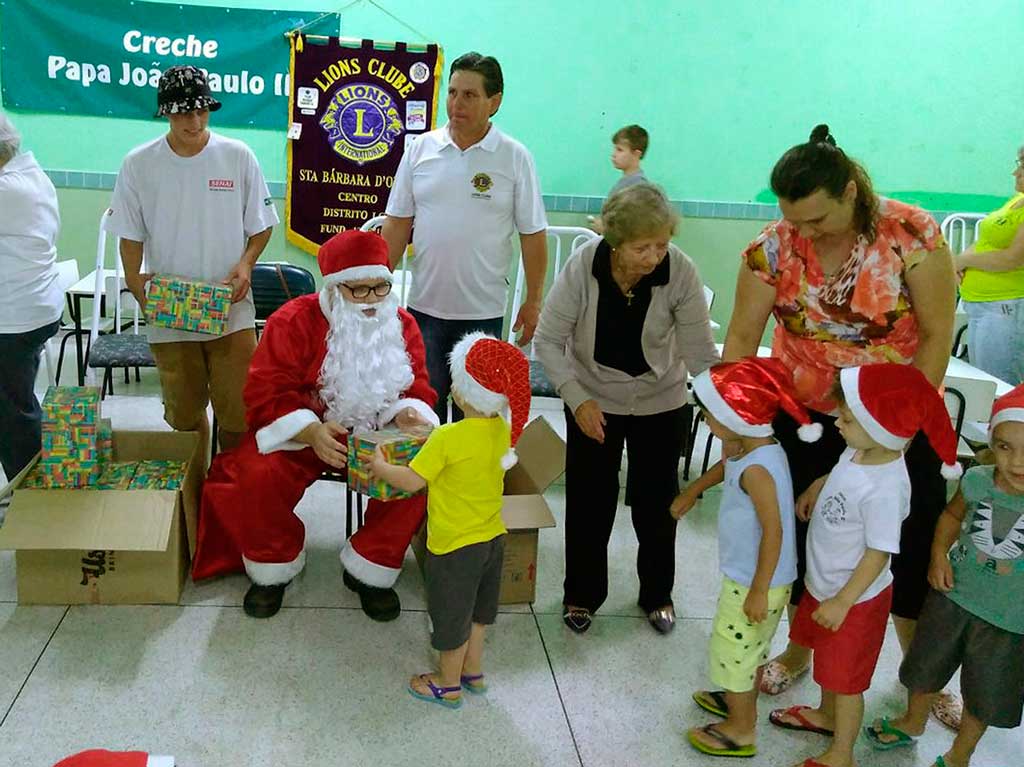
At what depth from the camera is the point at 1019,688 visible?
205 centimetres

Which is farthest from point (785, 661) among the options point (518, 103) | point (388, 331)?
point (518, 103)

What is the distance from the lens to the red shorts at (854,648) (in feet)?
6.61

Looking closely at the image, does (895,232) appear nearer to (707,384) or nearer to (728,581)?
(707,384)

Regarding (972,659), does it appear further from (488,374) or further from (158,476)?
(158,476)

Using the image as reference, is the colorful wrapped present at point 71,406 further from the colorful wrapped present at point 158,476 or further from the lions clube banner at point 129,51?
the lions clube banner at point 129,51

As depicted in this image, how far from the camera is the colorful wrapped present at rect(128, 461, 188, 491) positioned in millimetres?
2768

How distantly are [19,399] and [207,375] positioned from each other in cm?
62

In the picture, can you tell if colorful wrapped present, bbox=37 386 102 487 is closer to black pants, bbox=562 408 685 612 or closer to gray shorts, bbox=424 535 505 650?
gray shorts, bbox=424 535 505 650

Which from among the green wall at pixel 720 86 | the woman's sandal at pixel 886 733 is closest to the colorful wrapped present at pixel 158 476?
the woman's sandal at pixel 886 733

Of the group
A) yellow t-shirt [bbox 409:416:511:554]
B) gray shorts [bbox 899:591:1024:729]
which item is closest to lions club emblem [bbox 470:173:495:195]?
yellow t-shirt [bbox 409:416:511:554]

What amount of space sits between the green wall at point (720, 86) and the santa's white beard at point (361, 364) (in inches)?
111

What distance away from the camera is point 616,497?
8.98 feet

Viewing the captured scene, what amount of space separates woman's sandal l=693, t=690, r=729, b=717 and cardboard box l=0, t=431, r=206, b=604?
156 centimetres

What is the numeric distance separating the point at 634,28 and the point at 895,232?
359 centimetres
